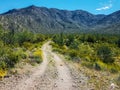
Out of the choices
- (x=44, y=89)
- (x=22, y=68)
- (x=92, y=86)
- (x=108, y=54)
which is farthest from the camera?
(x=108, y=54)

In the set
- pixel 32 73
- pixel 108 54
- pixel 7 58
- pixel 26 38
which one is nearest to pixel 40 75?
pixel 32 73

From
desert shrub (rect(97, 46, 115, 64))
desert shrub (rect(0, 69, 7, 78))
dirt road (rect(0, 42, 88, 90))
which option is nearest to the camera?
dirt road (rect(0, 42, 88, 90))

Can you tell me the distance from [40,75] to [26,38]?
8594cm

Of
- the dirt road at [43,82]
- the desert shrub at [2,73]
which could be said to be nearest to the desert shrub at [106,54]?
the dirt road at [43,82]

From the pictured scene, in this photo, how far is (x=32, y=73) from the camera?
23.4 metres

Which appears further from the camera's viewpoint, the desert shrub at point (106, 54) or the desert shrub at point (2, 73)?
the desert shrub at point (106, 54)

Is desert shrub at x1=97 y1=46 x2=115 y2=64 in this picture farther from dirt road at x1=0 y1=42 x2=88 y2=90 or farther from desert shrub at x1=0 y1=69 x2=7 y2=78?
desert shrub at x1=0 y1=69 x2=7 y2=78

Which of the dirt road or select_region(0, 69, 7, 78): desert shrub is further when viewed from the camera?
select_region(0, 69, 7, 78): desert shrub

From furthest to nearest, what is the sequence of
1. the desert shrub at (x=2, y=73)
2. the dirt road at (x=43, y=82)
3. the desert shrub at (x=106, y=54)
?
the desert shrub at (x=106, y=54)
the desert shrub at (x=2, y=73)
the dirt road at (x=43, y=82)

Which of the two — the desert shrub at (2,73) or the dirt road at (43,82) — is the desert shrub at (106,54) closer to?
the dirt road at (43,82)

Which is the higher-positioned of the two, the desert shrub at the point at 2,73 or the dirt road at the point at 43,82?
the desert shrub at the point at 2,73

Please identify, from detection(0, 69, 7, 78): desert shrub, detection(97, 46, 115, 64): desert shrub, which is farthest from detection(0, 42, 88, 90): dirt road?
detection(97, 46, 115, 64): desert shrub

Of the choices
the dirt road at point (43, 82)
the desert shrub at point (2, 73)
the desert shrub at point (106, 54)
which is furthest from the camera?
the desert shrub at point (106, 54)

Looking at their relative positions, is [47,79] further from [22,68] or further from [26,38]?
[26,38]
